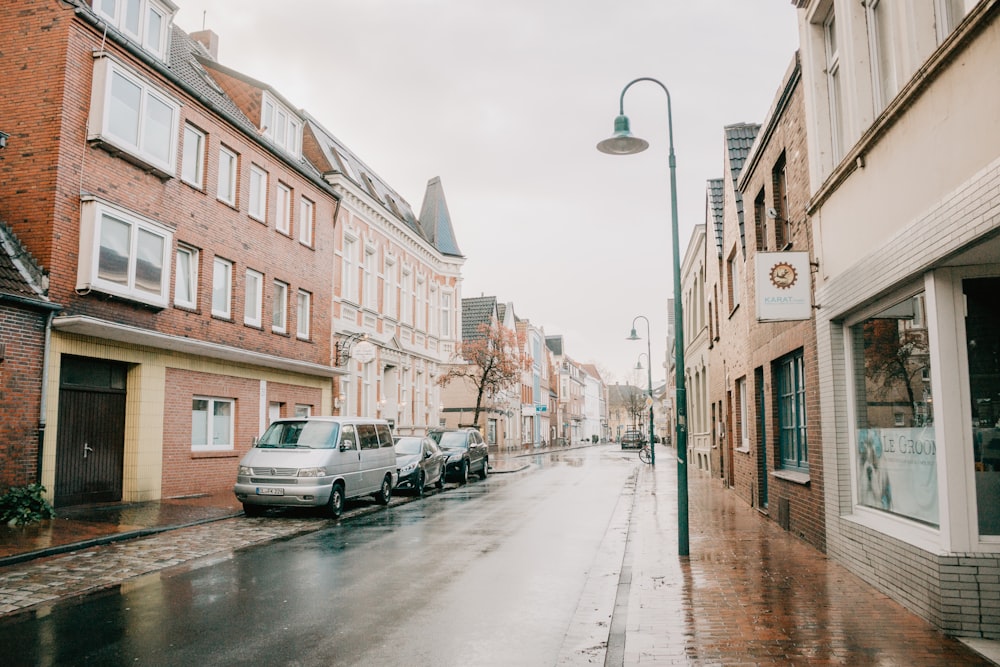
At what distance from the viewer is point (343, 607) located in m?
7.28

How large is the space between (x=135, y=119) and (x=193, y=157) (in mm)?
2733

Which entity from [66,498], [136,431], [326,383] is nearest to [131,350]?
[136,431]

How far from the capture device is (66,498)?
14.3m

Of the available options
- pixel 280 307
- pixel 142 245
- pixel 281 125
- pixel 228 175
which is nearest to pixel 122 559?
pixel 142 245

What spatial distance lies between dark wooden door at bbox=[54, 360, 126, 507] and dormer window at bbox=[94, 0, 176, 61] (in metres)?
7.13

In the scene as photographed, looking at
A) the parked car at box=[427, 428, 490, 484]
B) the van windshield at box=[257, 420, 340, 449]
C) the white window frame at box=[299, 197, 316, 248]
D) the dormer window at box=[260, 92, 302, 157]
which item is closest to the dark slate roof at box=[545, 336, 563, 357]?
the parked car at box=[427, 428, 490, 484]

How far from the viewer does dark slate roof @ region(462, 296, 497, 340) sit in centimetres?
5481

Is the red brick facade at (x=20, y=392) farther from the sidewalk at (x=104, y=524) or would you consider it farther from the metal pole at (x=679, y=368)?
the metal pole at (x=679, y=368)

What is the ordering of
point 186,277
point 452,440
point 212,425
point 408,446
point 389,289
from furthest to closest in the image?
point 389,289, point 452,440, point 408,446, point 212,425, point 186,277

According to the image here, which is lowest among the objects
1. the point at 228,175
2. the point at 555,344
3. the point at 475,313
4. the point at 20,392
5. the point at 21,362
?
the point at 20,392

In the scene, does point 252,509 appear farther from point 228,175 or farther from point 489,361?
point 489,361

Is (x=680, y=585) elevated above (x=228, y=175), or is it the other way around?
(x=228, y=175)

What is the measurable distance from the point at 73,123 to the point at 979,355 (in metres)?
14.7

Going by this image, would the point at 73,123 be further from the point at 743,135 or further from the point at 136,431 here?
the point at 743,135
